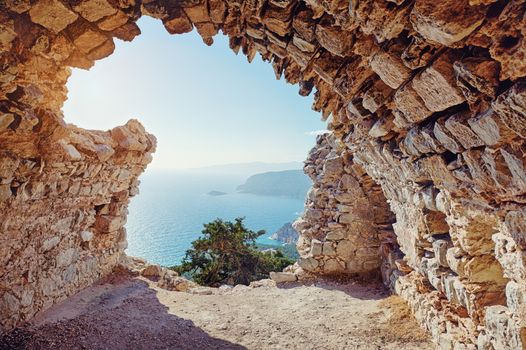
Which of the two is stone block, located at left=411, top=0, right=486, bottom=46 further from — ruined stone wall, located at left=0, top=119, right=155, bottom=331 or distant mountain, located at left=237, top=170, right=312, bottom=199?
distant mountain, located at left=237, top=170, right=312, bottom=199

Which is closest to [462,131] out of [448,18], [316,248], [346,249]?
[448,18]

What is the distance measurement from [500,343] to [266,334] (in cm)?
367

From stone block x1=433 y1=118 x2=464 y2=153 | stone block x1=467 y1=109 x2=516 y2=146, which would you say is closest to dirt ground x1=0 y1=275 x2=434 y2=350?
stone block x1=433 y1=118 x2=464 y2=153

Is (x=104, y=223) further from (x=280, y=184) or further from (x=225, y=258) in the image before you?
(x=280, y=184)

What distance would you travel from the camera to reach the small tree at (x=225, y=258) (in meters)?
13.7

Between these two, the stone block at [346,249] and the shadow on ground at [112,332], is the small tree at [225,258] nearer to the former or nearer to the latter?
the stone block at [346,249]

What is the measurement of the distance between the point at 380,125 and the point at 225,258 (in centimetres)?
1257

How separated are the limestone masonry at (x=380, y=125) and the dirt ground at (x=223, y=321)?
477 mm

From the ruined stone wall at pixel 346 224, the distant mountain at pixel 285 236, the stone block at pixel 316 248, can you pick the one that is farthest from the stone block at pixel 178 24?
the distant mountain at pixel 285 236

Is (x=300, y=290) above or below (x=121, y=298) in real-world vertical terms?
above

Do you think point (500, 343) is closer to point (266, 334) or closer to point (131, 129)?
point (266, 334)

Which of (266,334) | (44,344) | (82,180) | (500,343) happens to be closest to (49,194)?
(82,180)

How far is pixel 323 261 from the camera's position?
28.4 ft

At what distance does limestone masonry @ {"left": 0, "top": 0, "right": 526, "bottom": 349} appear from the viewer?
187cm
